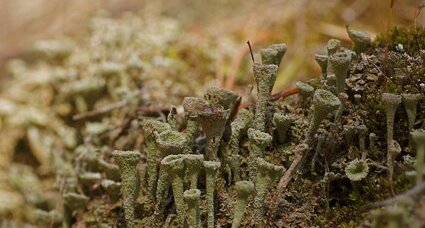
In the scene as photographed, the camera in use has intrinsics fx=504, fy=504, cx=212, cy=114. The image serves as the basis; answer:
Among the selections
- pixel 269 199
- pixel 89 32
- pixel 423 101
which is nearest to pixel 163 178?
pixel 269 199

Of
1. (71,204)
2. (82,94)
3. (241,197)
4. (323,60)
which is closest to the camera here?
(241,197)

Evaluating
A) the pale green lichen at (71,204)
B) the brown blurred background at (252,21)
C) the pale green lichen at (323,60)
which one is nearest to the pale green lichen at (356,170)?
the pale green lichen at (323,60)

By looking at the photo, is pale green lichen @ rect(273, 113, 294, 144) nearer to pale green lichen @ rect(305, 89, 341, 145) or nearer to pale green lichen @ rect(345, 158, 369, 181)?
pale green lichen @ rect(305, 89, 341, 145)

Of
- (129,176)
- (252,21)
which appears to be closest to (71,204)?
(129,176)

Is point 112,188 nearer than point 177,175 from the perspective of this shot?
No

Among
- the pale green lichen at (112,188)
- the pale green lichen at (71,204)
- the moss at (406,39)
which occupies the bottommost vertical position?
the pale green lichen at (71,204)

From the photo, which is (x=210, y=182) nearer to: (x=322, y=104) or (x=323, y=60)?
(x=322, y=104)

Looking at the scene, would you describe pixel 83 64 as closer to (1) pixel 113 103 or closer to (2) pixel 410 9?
(1) pixel 113 103

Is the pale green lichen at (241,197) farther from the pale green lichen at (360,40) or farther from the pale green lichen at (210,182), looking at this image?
the pale green lichen at (360,40)
